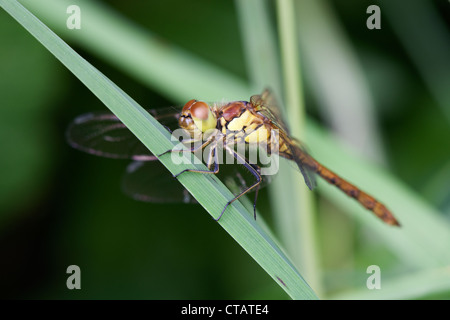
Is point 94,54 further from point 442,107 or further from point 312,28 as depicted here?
point 442,107

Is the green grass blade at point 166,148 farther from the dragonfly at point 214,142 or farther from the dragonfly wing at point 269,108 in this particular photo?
the dragonfly wing at point 269,108

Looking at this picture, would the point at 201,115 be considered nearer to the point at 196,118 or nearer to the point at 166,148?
the point at 196,118

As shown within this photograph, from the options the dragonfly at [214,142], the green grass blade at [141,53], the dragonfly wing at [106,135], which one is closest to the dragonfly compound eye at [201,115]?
the dragonfly at [214,142]

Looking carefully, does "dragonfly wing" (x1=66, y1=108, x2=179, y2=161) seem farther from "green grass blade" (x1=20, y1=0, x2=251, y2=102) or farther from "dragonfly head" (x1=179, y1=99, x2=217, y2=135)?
"green grass blade" (x1=20, y1=0, x2=251, y2=102)

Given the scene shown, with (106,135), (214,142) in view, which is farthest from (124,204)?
(214,142)

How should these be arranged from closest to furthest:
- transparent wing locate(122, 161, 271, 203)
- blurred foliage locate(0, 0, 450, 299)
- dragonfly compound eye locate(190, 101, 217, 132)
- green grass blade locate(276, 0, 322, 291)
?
dragonfly compound eye locate(190, 101, 217, 132)
green grass blade locate(276, 0, 322, 291)
transparent wing locate(122, 161, 271, 203)
blurred foliage locate(0, 0, 450, 299)

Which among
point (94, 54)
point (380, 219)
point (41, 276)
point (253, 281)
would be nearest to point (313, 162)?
point (380, 219)

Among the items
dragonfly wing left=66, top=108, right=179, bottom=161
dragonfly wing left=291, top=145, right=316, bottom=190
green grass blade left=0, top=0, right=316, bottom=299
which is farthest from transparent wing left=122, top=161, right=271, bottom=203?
green grass blade left=0, top=0, right=316, bottom=299
